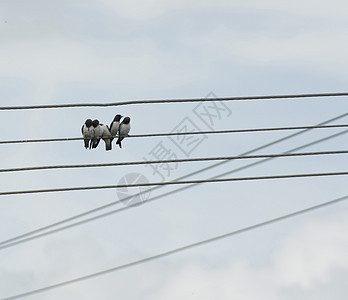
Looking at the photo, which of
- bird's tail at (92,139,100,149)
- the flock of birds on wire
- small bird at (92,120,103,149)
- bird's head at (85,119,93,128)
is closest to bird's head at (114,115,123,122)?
the flock of birds on wire

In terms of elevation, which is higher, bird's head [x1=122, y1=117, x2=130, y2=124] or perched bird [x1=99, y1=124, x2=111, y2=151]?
bird's head [x1=122, y1=117, x2=130, y2=124]

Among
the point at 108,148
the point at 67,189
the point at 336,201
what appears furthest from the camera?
the point at 108,148

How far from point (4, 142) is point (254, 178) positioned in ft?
11.3

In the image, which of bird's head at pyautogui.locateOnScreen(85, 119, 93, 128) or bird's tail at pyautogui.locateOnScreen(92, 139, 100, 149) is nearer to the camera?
bird's tail at pyautogui.locateOnScreen(92, 139, 100, 149)

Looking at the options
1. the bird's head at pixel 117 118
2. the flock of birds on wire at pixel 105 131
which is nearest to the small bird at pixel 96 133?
the flock of birds on wire at pixel 105 131

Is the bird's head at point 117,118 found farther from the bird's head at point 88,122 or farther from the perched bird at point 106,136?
the bird's head at point 88,122

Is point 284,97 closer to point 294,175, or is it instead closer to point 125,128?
point 294,175

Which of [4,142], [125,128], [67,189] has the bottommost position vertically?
[67,189]

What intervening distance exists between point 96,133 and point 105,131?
432 millimetres

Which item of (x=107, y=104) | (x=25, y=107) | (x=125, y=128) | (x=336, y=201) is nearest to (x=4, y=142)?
(x=25, y=107)

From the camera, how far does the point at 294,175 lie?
14719 millimetres

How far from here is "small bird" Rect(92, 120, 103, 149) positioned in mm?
19578

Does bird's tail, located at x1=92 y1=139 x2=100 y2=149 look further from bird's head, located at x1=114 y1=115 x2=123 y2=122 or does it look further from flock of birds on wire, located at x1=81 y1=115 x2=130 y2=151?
bird's head, located at x1=114 y1=115 x2=123 y2=122

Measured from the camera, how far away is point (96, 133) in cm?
1981
